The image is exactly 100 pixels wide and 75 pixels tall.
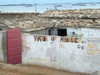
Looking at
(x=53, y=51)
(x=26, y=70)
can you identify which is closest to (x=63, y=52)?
(x=53, y=51)

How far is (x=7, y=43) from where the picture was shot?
1214 centimetres

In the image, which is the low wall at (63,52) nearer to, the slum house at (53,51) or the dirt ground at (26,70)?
the slum house at (53,51)

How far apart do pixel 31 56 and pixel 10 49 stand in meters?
1.32

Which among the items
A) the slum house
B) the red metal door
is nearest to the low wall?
the slum house

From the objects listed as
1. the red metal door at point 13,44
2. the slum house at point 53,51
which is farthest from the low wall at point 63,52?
the red metal door at point 13,44

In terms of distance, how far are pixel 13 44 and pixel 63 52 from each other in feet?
10.2

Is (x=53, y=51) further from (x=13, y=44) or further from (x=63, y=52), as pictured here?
(x=13, y=44)

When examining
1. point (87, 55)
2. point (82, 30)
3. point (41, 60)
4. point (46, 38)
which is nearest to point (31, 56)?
point (41, 60)

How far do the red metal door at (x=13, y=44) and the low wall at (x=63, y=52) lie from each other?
0.30 metres

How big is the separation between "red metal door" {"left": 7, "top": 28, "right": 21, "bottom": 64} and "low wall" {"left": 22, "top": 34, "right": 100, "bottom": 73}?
0.30 m

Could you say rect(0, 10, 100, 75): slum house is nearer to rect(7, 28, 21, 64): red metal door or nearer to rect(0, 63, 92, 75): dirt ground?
rect(7, 28, 21, 64): red metal door

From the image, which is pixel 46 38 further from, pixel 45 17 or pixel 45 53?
pixel 45 17

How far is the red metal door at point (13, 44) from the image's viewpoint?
477 inches

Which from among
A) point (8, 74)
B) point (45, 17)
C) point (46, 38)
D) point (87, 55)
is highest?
point (45, 17)
